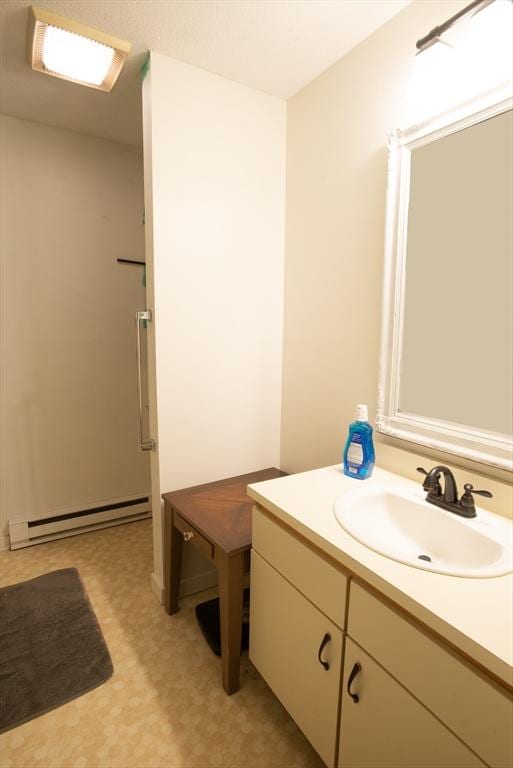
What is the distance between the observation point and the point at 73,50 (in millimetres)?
1485

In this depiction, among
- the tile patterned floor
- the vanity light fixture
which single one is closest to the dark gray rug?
the tile patterned floor

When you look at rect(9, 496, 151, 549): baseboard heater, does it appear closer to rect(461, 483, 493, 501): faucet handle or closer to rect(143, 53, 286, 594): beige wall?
rect(143, 53, 286, 594): beige wall

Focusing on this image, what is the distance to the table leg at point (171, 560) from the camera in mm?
1728

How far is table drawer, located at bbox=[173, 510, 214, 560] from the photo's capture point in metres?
1.46

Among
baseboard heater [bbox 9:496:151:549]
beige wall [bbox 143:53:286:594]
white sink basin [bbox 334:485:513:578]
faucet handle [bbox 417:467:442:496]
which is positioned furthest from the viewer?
baseboard heater [bbox 9:496:151:549]

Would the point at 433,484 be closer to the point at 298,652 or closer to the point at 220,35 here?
the point at 298,652

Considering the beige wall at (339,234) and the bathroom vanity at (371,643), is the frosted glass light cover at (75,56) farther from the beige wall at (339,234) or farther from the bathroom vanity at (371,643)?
the bathroom vanity at (371,643)

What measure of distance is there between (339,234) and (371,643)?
54.7 inches

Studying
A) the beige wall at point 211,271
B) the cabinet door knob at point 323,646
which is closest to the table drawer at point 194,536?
the beige wall at point 211,271

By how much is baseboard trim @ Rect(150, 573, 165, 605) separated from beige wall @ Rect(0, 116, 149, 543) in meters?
0.84

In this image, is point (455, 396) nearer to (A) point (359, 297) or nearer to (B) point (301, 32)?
(A) point (359, 297)

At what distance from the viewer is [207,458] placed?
187 cm

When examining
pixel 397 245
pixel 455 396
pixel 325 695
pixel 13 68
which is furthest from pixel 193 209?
pixel 325 695

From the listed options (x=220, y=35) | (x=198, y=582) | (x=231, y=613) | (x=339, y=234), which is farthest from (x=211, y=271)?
(x=198, y=582)
